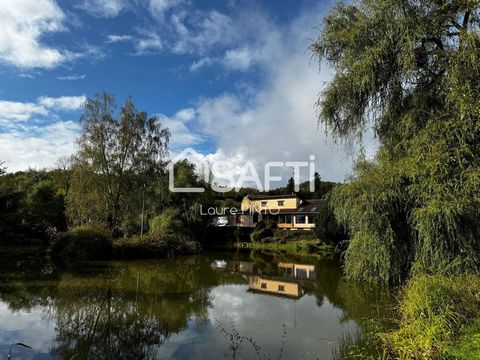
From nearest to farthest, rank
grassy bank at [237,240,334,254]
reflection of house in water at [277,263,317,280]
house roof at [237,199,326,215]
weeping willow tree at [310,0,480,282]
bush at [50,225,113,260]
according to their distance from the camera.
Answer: weeping willow tree at [310,0,480,282]
reflection of house in water at [277,263,317,280]
bush at [50,225,113,260]
grassy bank at [237,240,334,254]
house roof at [237,199,326,215]

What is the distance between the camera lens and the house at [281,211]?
1591 inches

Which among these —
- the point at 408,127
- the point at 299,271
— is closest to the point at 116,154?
the point at 299,271

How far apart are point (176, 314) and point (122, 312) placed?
130 cm

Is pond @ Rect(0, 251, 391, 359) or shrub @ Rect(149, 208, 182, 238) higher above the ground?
shrub @ Rect(149, 208, 182, 238)

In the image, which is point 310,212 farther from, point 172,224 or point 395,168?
point 395,168

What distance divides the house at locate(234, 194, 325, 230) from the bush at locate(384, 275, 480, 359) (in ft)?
108

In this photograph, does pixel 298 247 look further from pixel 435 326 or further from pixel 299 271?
pixel 435 326

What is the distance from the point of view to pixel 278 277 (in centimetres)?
1711

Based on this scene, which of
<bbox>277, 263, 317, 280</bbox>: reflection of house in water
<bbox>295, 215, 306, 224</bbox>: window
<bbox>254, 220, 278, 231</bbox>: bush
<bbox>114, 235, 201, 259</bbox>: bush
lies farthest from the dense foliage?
<bbox>295, 215, 306, 224</bbox>: window

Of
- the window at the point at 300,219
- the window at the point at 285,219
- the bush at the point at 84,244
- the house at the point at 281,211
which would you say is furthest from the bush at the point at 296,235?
the bush at the point at 84,244

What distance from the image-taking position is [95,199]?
971 inches

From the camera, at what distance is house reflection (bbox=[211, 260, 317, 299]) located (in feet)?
45.2

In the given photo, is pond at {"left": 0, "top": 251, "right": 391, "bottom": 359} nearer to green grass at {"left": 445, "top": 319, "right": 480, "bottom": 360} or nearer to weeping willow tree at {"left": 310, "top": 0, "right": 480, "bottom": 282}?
weeping willow tree at {"left": 310, "top": 0, "right": 480, "bottom": 282}

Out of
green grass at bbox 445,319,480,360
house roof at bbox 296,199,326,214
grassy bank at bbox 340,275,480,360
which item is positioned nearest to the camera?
green grass at bbox 445,319,480,360
